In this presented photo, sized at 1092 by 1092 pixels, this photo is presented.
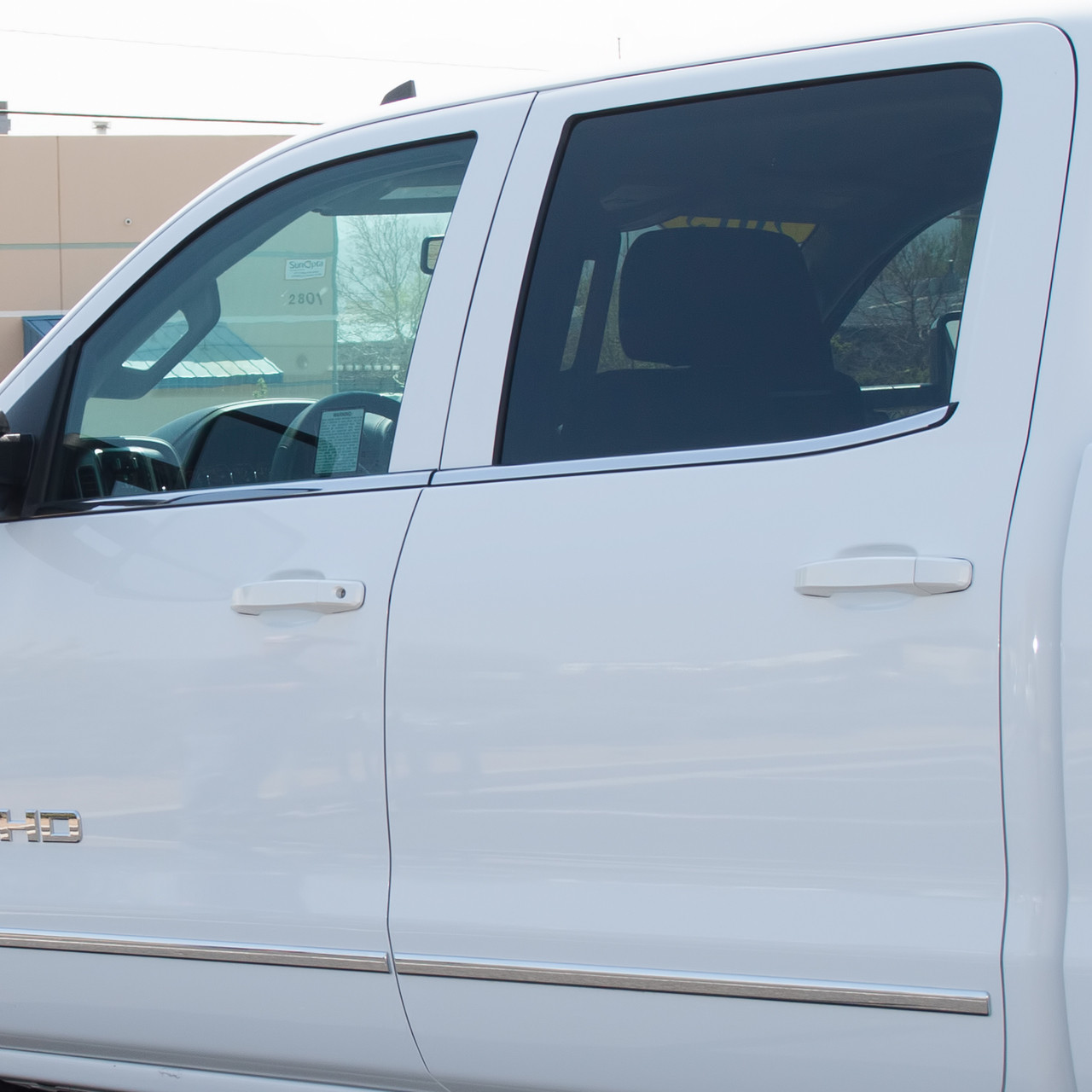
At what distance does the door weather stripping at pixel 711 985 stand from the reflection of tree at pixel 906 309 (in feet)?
2.57

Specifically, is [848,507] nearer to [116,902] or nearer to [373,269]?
[373,269]

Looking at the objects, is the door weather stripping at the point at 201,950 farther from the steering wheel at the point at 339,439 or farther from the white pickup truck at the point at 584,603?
the steering wheel at the point at 339,439

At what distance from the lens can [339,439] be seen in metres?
2.15

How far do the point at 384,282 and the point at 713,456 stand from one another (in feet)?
2.18

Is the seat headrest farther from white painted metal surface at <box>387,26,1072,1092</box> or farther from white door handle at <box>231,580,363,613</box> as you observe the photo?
white door handle at <box>231,580,363,613</box>

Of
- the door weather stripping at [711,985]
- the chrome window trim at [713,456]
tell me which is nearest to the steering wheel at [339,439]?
the chrome window trim at [713,456]

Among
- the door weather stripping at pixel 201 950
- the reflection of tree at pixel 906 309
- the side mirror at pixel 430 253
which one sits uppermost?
the side mirror at pixel 430 253

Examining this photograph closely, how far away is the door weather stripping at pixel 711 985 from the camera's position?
1.62m

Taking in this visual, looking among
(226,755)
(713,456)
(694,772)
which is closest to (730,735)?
(694,772)

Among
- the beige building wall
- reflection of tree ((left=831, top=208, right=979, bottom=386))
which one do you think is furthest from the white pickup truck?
the beige building wall

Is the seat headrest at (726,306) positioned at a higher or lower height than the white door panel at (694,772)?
higher

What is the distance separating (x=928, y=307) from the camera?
5.99ft

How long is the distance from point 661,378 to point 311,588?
A: 0.60 metres

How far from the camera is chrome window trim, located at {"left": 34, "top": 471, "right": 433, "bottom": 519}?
2.02m
